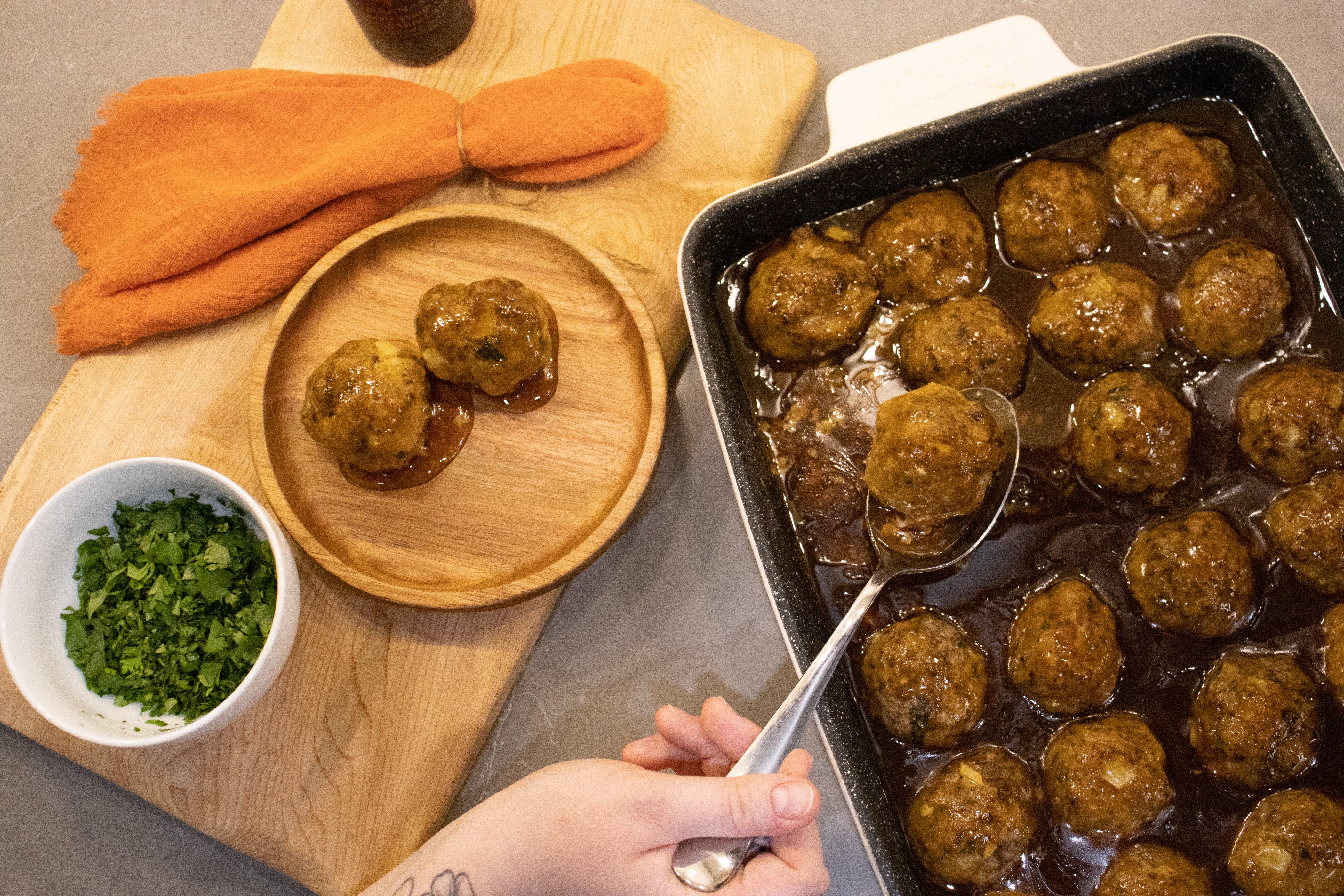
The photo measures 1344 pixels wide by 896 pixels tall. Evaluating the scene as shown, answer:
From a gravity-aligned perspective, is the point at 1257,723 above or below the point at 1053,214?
below

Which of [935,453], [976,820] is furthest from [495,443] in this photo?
[976,820]

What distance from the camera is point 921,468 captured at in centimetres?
180

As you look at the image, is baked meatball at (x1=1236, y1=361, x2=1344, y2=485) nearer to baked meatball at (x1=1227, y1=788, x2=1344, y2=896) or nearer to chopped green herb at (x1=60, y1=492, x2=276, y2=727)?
baked meatball at (x1=1227, y1=788, x2=1344, y2=896)

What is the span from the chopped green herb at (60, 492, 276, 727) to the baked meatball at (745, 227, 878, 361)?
1.24 metres

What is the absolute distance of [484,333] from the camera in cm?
200

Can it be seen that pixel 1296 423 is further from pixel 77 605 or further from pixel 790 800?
pixel 77 605

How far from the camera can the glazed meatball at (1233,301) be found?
6.65ft

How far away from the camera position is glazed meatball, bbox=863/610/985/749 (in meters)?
1.91

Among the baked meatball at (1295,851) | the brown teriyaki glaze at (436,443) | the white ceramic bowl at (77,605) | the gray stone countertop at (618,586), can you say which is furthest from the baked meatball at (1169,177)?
the white ceramic bowl at (77,605)

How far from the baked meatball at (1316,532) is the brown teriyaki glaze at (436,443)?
73.4 inches

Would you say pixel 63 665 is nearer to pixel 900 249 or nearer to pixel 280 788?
pixel 280 788

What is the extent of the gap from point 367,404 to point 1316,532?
206 centimetres

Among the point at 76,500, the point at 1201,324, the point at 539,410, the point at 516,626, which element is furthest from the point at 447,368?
the point at 1201,324

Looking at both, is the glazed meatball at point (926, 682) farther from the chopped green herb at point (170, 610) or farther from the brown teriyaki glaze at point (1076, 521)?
the chopped green herb at point (170, 610)
